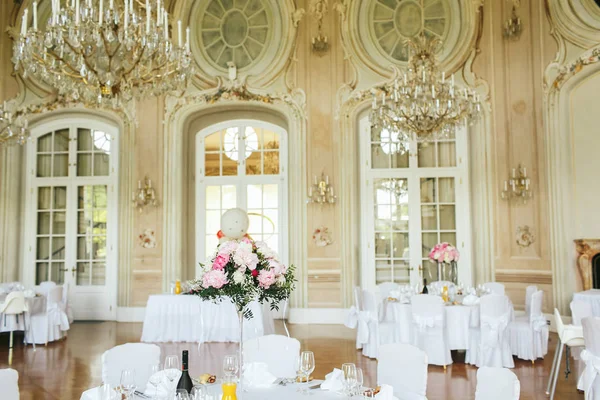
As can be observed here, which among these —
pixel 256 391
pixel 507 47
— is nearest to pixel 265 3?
pixel 507 47

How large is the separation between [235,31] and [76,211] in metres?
4.51

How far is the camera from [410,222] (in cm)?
1032

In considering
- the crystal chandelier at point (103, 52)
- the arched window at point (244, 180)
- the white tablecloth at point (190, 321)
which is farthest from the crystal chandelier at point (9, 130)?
the arched window at point (244, 180)

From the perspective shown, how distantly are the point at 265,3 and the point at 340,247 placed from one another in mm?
4698

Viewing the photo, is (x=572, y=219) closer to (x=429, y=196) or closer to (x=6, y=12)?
(x=429, y=196)

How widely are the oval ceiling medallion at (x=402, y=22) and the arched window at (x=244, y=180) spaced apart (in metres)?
2.50

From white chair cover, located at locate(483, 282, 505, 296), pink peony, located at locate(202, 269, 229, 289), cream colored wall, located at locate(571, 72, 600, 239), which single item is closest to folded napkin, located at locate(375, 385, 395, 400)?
pink peony, located at locate(202, 269, 229, 289)

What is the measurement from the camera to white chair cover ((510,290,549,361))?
696 centimetres

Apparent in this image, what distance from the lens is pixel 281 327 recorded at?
9945 millimetres

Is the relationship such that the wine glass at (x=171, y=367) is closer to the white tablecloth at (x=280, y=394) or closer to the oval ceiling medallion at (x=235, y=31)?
the white tablecloth at (x=280, y=394)

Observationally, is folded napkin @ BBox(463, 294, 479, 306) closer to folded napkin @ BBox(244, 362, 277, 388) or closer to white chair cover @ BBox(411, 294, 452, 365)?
white chair cover @ BBox(411, 294, 452, 365)

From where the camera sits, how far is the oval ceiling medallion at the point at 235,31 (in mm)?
10914

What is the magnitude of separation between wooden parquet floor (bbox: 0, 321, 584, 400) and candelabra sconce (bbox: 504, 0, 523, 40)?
487 cm

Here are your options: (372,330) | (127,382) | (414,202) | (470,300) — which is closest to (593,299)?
(470,300)
